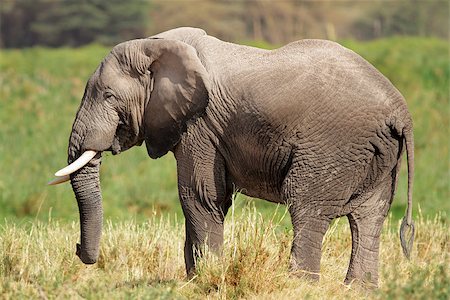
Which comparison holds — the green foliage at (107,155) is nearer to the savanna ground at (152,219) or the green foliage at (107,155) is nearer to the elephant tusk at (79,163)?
the savanna ground at (152,219)

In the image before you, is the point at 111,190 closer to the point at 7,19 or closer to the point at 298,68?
the point at 298,68

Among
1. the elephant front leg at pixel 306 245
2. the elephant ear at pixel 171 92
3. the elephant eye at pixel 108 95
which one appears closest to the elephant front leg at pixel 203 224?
the elephant ear at pixel 171 92

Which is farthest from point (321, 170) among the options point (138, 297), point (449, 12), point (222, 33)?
point (449, 12)

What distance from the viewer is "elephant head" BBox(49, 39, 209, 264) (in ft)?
20.3

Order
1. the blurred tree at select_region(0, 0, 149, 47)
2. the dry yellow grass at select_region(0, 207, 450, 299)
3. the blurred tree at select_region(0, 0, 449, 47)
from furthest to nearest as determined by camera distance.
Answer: the blurred tree at select_region(0, 0, 449, 47) < the blurred tree at select_region(0, 0, 149, 47) < the dry yellow grass at select_region(0, 207, 450, 299)

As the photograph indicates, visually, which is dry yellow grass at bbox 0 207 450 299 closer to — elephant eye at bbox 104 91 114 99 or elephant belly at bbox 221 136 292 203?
elephant belly at bbox 221 136 292 203

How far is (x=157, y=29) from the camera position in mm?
48938

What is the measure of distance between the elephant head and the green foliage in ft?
3.98

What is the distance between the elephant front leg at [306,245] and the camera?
6016mm

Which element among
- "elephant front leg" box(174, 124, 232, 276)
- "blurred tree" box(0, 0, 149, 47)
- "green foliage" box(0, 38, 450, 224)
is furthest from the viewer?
"blurred tree" box(0, 0, 149, 47)

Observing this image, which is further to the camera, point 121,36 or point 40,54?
point 121,36

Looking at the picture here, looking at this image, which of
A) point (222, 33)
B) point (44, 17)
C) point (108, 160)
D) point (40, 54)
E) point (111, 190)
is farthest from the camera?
point (222, 33)

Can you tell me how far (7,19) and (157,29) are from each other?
7.67 metres

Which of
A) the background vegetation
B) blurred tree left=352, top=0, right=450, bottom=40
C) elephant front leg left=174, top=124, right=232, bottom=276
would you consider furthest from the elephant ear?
blurred tree left=352, top=0, right=450, bottom=40
